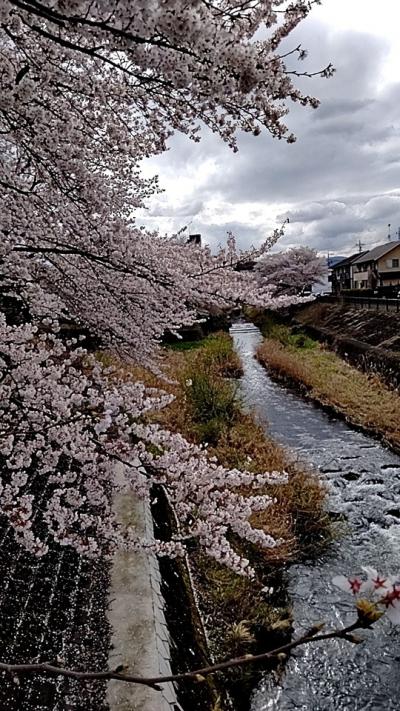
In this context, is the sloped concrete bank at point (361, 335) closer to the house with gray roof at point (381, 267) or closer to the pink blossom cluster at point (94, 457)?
the pink blossom cluster at point (94, 457)

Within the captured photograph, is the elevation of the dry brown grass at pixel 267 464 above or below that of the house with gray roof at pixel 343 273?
below

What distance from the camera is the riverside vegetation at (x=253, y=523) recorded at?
4.39m

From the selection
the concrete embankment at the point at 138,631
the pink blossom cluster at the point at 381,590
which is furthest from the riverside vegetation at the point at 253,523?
the pink blossom cluster at the point at 381,590

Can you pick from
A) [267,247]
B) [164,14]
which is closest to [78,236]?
[267,247]

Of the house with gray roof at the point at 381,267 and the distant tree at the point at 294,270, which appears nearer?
the distant tree at the point at 294,270

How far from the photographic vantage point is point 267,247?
14.4ft

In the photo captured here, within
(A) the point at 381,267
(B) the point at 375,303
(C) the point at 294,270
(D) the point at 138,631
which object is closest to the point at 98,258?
(D) the point at 138,631

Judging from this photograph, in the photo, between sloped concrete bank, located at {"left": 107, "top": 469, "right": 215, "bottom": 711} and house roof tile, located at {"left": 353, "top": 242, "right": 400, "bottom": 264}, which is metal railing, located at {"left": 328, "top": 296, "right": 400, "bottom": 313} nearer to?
sloped concrete bank, located at {"left": 107, "top": 469, "right": 215, "bottom": 711}

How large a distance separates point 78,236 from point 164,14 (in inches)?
101

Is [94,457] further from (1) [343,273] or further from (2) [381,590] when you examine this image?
(1) [343,273]

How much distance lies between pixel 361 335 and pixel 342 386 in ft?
18.9

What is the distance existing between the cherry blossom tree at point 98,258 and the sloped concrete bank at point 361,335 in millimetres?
10042

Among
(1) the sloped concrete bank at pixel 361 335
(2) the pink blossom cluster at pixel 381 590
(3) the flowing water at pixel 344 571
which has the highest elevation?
(2) the pink blossom cluster at pixel 381 590

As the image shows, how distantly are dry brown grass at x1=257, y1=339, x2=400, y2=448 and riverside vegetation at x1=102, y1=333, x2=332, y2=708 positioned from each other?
2.48m
